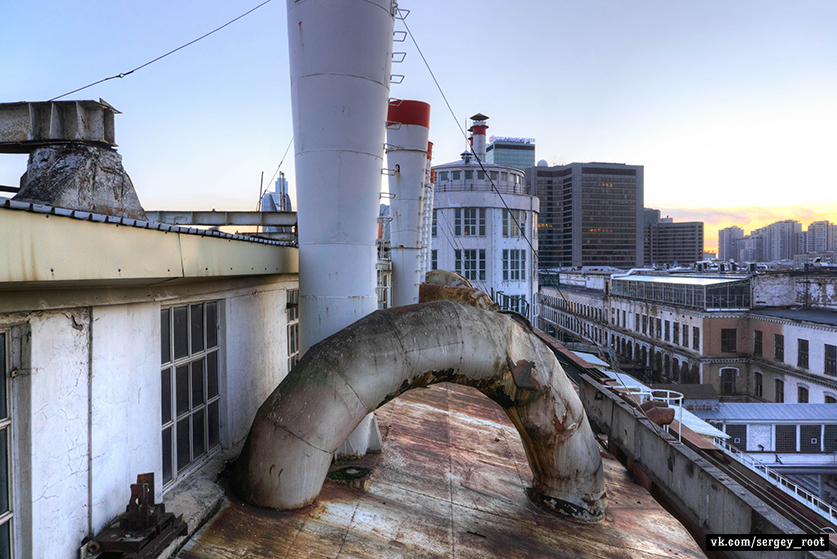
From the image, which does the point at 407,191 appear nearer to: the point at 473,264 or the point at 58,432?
the point at 58,432

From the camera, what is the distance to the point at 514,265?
37812mm

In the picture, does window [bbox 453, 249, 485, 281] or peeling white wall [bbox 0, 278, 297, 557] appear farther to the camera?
window [bbox 453, 249, 485, 281]

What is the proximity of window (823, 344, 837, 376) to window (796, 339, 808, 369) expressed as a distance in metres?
1.69

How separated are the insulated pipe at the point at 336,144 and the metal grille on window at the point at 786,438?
27880mm

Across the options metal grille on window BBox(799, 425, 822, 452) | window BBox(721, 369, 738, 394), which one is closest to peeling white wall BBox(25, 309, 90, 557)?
metal grille on window BBox(799, 425, 822, 452)

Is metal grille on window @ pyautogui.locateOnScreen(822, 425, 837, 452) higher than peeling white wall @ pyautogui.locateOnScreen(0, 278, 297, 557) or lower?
lower

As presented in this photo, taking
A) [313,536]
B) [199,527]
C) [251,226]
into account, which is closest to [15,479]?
[199,527]

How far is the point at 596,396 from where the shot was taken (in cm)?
1537

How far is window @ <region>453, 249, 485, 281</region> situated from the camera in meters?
37.3

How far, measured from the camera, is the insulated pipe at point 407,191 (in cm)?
1559

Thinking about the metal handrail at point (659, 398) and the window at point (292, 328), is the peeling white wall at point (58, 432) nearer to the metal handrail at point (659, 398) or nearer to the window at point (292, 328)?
the window at point (292, 328)

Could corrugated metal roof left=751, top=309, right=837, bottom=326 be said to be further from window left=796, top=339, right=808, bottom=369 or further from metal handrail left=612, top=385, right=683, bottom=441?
metal handrail left=612, top=385, right=683, bottom=441

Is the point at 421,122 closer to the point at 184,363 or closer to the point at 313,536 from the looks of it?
the point at 184,363

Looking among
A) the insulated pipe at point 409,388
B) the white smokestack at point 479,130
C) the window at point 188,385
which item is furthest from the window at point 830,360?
the window at point 188,385
